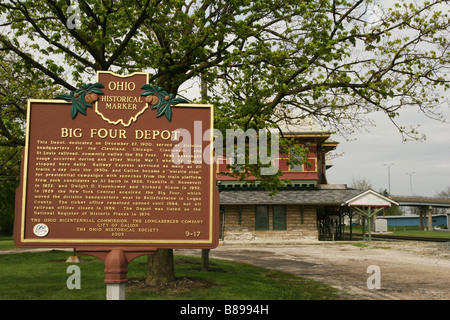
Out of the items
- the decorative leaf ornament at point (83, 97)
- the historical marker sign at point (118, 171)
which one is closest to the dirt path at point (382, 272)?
the historical marker sign at point (118, 171)

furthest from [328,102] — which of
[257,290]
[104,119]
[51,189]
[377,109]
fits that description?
[51,189]

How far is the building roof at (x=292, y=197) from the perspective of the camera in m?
35.1

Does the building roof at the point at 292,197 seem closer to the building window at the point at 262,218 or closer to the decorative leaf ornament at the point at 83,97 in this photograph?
the building window at the point at 262,218

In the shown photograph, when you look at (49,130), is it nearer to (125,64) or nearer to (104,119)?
(104,119)

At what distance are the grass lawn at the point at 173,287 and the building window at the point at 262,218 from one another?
19.6 metres

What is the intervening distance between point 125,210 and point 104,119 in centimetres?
153

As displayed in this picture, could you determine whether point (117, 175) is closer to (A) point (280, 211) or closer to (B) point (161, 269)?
(B) point (161, 269)

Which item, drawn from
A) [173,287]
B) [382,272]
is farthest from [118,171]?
[382,272]

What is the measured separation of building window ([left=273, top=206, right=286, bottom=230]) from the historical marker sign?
30069mm

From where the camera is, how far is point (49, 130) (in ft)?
22.4

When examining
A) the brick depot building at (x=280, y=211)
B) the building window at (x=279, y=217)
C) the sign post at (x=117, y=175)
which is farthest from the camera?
the building window at (x=279, y=217)
